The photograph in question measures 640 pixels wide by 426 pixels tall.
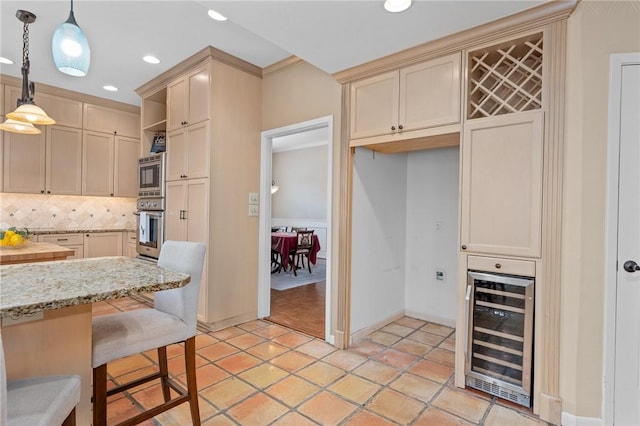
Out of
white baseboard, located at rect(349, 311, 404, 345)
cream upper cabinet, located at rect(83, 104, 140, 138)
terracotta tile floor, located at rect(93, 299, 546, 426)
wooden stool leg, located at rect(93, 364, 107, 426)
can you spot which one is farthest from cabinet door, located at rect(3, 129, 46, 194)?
white baseboard, located at rect(349, 311, 404, 345)

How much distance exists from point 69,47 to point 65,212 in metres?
4.04

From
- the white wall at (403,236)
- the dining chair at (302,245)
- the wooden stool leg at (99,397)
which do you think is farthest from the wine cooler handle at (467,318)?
the dining chair at (302,245)

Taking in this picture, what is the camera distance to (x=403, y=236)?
367 centimetres

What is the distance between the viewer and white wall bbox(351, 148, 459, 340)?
3072 mm

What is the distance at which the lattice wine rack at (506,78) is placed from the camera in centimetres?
208

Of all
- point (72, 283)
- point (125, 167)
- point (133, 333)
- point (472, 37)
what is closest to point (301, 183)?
point (125, 167)

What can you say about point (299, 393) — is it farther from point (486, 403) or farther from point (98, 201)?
point (98, 201)

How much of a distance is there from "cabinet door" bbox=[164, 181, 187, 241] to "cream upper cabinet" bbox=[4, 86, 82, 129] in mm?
2074

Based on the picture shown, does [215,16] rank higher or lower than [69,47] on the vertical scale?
higher

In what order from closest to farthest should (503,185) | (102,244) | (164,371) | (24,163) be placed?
(164,371), (503,185), (24,163), (102,244)

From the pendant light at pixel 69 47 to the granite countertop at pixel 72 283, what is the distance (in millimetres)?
1034

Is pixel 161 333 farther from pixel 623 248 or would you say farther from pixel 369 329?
pixel 623 248

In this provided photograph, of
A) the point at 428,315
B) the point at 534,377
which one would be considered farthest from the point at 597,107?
the point at 428,315

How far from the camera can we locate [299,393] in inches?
85.8
